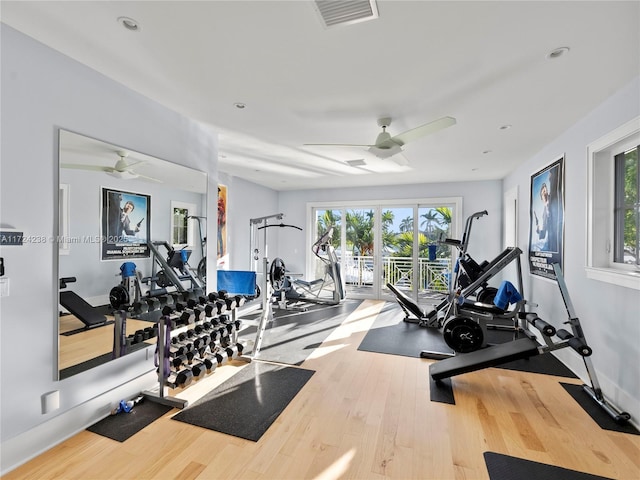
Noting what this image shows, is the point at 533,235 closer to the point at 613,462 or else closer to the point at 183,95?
the point at 613,462

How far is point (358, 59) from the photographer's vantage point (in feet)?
6.41

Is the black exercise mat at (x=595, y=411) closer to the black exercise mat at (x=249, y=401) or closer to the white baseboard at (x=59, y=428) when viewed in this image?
the black exercise mat at (x=249, y=401)

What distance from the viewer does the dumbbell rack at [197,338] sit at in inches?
91.6

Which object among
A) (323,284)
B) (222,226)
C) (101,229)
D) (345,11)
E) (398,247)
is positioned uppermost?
(345,11)

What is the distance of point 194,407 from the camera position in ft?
7.58

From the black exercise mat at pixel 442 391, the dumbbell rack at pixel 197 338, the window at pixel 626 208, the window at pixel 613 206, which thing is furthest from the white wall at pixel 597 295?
the dumbbell rack at pixel 197 338

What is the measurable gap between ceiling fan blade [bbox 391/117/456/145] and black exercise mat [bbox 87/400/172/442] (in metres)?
2.89

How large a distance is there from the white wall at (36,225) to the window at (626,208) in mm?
3927

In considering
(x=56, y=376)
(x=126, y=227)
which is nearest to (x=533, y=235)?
(x=126, y=227)

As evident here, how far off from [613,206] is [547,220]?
1.05 meters

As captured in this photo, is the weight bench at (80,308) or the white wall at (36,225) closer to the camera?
the white wall at (36,225)

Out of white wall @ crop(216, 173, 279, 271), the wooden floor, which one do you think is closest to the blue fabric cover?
white wall @ crop(216, 173, 279, 271)

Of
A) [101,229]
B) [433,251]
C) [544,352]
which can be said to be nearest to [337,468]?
[544,352]

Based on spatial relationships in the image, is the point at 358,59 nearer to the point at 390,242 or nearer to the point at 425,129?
the point at 425,129
